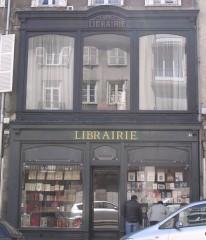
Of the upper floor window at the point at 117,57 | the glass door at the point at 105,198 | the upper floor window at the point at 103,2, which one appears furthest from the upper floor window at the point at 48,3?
the glass door at the point at 105,198

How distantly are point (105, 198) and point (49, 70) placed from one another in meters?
4.97

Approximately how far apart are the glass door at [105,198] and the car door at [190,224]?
6216 millimetres

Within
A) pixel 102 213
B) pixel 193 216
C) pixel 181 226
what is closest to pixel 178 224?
pixel 181 226

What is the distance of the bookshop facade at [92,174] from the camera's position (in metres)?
18.0

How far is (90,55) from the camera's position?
19141mm

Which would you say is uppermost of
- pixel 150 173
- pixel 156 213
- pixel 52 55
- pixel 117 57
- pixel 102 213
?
pixel 52 55

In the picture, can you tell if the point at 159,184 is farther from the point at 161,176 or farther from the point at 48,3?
the point at 48,3

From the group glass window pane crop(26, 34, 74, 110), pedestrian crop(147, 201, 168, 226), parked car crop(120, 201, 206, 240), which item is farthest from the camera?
glass window pane crop(26, 34, 74, 110)

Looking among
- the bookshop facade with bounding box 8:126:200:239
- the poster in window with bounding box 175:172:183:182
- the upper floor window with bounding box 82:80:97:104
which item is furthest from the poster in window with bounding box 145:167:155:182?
the upper floor window with bounding box 82:80:97:104

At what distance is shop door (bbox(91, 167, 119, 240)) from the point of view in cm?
1816

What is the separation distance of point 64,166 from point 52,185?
77 centimetres

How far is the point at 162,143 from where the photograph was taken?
1819 centimetres

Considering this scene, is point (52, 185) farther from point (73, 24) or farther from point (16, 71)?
point (73, 24)

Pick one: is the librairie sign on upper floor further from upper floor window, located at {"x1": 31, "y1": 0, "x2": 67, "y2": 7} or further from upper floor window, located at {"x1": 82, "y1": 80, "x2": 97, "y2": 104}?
upper floor window, located at {"x1": 82, "y1": 80, "x2": 97, "y2": 104}
